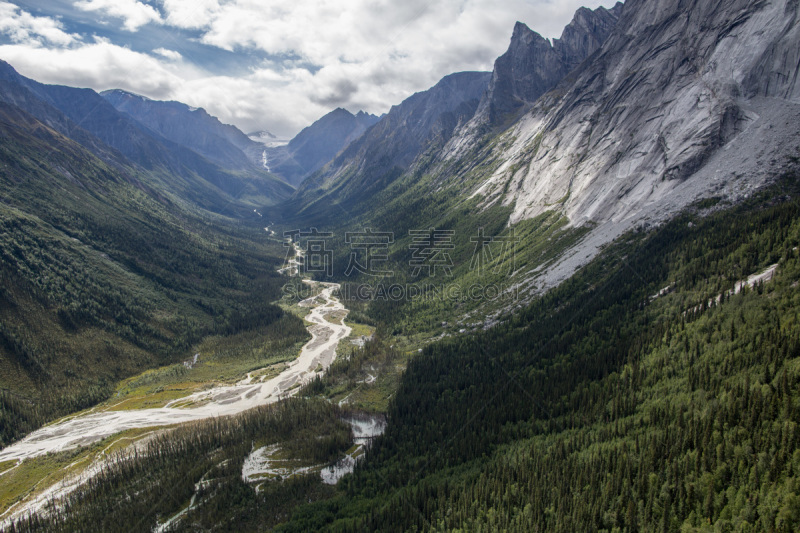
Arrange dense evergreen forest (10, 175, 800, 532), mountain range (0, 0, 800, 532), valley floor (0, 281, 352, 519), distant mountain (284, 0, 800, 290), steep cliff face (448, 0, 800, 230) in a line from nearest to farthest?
dense evergreen forest (10, 175, 800, 532), mountain range (0, 0, 800, 532), valley floor (0, 281, 352, 519), distant mountain (284, 0, 800, 290), steep cliff face (448, 0, 800, 230)

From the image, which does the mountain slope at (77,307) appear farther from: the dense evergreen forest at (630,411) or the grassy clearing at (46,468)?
the dense evergreen forest at (630,411)

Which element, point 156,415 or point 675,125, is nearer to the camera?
point 156,415

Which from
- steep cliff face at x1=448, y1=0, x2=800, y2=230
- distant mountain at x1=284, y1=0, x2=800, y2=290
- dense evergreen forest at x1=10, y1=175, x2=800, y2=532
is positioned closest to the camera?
dense evergreen forest at x1=10, y1=175, x2=800, y2=532

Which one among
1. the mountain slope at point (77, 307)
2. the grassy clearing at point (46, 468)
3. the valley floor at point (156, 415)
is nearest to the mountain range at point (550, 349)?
the grassy clearing at point (46, 468)

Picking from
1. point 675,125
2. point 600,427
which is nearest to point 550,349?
point 600,427

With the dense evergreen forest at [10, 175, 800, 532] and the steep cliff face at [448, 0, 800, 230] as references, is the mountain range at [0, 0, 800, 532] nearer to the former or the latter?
the dense evergreen forest at [10, 175, 800, 532]

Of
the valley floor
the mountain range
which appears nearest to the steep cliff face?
the mountain range

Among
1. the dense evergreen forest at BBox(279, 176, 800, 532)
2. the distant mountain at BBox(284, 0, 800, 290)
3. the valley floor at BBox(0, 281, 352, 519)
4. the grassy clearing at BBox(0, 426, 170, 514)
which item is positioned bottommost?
the grassy clearing at BBox(0, 426, 170, 514)

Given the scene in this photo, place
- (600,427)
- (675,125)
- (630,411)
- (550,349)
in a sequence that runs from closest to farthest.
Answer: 1. (600,427)
2. (630,411)
3. (550,349)
4. (675,125)

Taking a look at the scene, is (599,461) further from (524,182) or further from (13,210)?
(13,210)

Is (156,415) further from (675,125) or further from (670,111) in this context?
(670,111)
